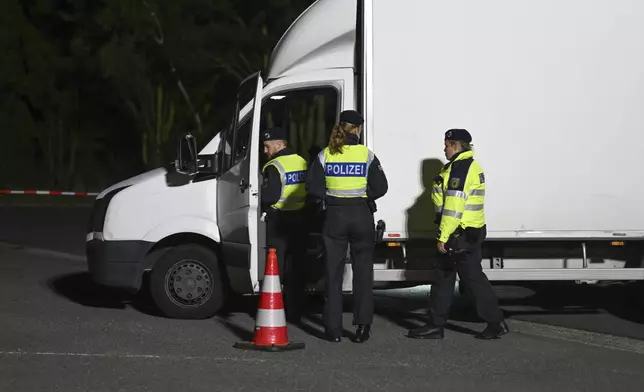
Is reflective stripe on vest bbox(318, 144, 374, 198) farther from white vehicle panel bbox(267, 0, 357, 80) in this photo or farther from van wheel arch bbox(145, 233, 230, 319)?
van wheel arch bbox(145, 233, 230, 319)

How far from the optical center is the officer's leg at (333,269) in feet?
33.0

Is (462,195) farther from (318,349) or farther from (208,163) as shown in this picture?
(208,163)

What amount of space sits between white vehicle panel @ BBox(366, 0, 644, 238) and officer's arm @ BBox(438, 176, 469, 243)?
0.70m

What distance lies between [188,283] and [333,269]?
188 cm

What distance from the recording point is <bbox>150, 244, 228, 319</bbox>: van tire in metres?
11.4

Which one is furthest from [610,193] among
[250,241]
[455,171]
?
[250,241]

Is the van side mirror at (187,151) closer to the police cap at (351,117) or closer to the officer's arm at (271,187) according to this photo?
the officer's arm at (271,187)

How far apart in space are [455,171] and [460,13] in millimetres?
1487

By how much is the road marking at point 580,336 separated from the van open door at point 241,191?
2308 millimetres

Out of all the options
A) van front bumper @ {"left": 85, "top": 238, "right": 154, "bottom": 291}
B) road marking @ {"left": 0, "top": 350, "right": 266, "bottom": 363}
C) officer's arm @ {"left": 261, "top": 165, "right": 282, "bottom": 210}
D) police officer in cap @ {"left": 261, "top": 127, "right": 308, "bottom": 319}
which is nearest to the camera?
road marking @ {"left": 0, "top": 350, "right": 266, "bottom": 363}

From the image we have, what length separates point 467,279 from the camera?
10289 mm

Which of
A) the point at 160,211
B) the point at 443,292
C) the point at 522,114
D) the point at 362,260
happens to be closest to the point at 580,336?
the point at 443,292

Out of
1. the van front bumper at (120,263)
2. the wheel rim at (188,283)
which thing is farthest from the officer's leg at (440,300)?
the van front bumper at (120,263)

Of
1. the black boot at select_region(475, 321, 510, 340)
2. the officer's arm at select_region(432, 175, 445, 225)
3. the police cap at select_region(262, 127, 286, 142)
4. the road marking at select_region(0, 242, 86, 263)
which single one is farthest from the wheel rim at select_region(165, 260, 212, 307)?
the road marking at select_region(0, 242, 86, 263)
